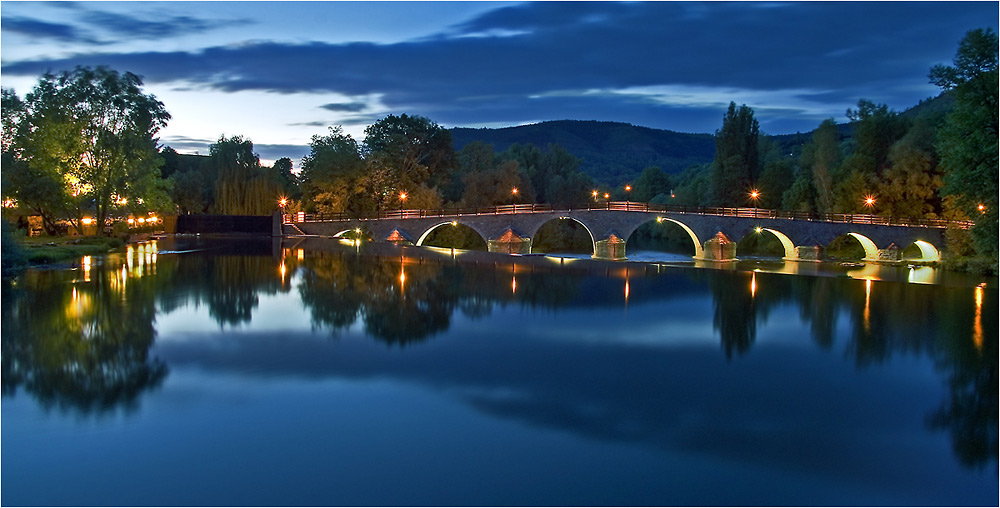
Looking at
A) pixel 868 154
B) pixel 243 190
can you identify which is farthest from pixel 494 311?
pixel 243 190

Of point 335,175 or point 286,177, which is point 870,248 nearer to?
point 335,175

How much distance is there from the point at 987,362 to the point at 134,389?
18.4 meters

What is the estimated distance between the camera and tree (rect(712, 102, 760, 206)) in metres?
76.2

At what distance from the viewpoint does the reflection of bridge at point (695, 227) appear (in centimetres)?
5572

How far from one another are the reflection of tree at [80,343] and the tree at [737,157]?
58.1 metres

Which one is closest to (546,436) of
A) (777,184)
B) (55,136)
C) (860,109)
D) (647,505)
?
(647,505)

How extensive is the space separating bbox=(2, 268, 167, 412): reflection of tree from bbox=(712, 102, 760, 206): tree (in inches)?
2289

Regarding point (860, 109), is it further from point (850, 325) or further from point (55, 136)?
point (55, 136)

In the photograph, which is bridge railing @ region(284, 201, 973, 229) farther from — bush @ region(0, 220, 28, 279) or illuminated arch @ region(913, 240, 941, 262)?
bush @ region(0, 220, 28, 279)

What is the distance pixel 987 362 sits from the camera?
19547 millimetres

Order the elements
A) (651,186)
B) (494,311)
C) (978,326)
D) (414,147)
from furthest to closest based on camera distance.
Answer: (651,186) < (414,147) < (494,311) < (978,326)

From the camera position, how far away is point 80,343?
19.3 m

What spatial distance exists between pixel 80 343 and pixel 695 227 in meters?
46.3

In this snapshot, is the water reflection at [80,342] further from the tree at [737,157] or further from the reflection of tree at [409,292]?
the tree at [737,157]
